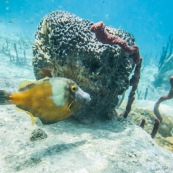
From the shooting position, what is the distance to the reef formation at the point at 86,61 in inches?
150

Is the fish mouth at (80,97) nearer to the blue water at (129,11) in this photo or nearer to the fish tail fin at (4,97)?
the fish tail fin at (4,97)

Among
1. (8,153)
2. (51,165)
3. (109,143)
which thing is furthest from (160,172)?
(8,153)

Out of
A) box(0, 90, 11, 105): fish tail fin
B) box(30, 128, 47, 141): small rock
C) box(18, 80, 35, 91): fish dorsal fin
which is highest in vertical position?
box(18, 80, 35, 91): fish dorsal fin

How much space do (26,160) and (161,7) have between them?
449 feet

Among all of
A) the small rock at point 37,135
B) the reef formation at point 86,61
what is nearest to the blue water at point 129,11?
the reef formation at point 86,61

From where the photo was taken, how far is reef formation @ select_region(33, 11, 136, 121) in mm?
3805

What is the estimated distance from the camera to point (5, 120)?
12.1 ft

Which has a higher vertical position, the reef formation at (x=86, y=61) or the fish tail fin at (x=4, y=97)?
the reef formation at (x=86, y=61)

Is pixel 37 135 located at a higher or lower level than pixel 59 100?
lower

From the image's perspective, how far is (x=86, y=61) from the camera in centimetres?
383

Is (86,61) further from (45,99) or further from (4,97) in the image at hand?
(4,97)

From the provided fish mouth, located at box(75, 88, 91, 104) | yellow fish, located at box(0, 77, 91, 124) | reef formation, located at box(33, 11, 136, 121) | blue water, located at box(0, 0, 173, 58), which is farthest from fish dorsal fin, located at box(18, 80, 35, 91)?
blue water, located at box(0, 0, 173, 58)

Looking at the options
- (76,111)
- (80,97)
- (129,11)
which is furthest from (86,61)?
(129,11)

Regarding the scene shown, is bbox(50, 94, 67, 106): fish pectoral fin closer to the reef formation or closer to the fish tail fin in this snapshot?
the fish tail fin
